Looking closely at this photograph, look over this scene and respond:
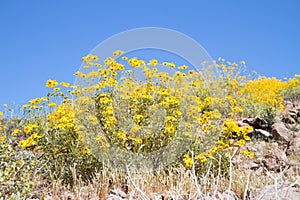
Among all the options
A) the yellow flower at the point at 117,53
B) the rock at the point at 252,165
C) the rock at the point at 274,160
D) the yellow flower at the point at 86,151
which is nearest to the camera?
the yellow flower at the point at 86,151

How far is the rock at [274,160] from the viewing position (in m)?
5.69

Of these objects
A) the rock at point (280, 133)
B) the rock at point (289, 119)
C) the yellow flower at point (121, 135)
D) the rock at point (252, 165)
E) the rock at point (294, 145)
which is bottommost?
the rock at point (252, 165)

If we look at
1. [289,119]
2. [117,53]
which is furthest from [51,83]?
[289,119]

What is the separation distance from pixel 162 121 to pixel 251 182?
1182 millimetres

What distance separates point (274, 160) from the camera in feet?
19.1

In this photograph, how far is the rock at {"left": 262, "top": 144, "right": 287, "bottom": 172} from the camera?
5691mm

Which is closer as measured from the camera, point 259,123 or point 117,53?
point 117,53

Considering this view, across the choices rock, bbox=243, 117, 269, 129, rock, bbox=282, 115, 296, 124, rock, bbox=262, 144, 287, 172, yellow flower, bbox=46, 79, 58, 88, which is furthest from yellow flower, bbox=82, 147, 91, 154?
rock, bbox=282, 115, 296, 124

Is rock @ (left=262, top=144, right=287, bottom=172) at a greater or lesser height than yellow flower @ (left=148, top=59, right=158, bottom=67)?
lesser

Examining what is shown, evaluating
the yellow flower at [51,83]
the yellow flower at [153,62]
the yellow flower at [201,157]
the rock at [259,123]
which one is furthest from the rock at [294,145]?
the yellow flower at [51,83]

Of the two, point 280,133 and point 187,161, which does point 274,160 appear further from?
point 187,161

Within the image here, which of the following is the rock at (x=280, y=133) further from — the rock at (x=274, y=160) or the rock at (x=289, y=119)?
the rock at (x=289, y=119)

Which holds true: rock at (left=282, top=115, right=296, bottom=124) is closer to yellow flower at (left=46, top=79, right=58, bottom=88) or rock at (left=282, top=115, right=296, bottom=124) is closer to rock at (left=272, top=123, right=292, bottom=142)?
rock at (left=272, top=123, right=292, bottom=142)

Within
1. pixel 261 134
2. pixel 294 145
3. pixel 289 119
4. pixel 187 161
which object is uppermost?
pixel 289 119
